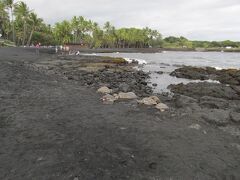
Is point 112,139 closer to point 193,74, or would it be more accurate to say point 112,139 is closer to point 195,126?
point 195,126

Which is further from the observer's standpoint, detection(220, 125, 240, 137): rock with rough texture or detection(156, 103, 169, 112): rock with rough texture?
detection(156, 103, 169, 112): rock with rough texture

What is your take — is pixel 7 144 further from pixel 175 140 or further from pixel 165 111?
pixel 165 111

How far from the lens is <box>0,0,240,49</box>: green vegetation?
3848 inches

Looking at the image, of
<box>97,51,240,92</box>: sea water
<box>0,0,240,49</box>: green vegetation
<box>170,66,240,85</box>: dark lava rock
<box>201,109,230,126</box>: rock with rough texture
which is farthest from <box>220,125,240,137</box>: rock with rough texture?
<box>0,0,240,49</box>: green vegetation

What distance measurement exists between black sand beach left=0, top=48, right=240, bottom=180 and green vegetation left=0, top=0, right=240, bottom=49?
87.9m

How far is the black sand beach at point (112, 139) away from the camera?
26.5ft

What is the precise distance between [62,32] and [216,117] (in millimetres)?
120025

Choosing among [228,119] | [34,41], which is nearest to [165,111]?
[228,119]

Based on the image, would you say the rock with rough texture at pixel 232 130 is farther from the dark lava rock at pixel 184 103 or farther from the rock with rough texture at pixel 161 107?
the rock with rough texture at pixel 161 107

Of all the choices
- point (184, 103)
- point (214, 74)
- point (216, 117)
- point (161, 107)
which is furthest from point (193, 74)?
point (216, 117)

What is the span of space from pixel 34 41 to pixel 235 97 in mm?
105743

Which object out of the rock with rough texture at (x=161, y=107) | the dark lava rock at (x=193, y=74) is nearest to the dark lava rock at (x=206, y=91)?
the rock with rough texture at (x=161, y=107)

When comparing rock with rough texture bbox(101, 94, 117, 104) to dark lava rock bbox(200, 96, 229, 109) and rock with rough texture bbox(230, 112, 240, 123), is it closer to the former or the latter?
dark lava rock bbox(200, 96, 229, 109)

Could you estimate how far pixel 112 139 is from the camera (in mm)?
10359
